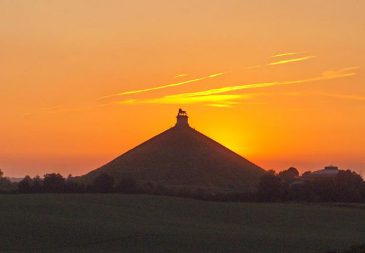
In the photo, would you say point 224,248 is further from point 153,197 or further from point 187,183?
point 187,183

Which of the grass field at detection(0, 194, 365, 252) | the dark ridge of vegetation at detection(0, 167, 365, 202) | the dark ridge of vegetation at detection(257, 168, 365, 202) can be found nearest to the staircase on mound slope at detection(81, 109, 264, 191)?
the dark ridge of vegetation at detection(0, 167, 365, 202)

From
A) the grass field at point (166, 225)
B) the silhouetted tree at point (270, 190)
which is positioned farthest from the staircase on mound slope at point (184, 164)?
the grass field at point (166, 225)

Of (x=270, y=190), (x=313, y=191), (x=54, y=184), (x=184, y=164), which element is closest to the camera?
(x=313, y=191)

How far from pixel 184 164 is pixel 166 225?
10258 cm

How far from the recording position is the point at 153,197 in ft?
336

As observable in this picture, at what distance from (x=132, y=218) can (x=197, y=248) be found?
23076 mm

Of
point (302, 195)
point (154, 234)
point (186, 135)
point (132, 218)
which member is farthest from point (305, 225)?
point (186, 135)

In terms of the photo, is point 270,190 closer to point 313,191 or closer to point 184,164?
point 313,191

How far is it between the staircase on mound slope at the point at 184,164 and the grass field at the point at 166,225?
63.3 meters

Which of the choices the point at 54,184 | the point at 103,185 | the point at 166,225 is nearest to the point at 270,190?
the point at 103,185

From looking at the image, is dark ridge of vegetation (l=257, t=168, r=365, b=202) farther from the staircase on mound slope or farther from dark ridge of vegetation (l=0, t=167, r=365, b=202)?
the staircase on mound slope

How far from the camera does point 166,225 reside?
72.4 m

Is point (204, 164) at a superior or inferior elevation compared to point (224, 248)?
superior

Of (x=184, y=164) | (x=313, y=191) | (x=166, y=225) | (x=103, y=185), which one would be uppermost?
(x=184, y=164)
